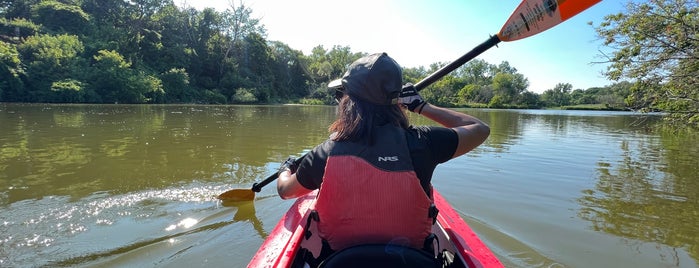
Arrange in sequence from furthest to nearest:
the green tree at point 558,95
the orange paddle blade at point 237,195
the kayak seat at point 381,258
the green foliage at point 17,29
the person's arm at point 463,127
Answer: the green tree at point 558,95
the green foliage at point 17,29
the orange paddle blade at point 237,195
the person's arm at point 463,127
the kayak seat at point 381,258

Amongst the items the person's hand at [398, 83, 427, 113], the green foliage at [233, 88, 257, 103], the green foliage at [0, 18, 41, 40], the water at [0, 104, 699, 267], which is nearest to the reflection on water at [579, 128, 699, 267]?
the water at [0, 104, 699, 267]

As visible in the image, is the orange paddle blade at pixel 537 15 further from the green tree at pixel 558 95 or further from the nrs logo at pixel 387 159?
the green tree at pixel 558 95

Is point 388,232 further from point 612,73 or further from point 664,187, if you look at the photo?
point 612,73

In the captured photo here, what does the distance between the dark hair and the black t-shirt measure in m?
0.07

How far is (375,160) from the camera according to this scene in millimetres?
1471

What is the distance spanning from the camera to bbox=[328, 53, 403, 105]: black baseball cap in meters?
1.59

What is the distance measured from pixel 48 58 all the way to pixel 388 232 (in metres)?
36.2

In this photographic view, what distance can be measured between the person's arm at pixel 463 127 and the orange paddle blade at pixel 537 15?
1.54 metres

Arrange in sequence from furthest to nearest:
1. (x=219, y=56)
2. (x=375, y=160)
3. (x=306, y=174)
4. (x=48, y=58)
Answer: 1. (x=219, y=56)
2. (x=48, y=58)
3. (x=306, y=174)
4. (x=375, y=160)

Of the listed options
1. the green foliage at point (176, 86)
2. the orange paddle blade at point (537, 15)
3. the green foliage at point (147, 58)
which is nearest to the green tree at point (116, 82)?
the green foliage at point (147, 58)

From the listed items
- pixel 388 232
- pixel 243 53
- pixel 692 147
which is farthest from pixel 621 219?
pixel 243 53

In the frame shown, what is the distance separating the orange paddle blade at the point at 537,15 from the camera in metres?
2.83

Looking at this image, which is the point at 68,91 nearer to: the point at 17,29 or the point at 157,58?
the point at 17,29

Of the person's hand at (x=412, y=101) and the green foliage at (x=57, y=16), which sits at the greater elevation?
the green foliage at (x=57, y=16)
